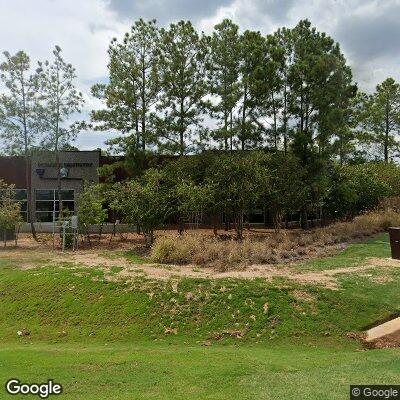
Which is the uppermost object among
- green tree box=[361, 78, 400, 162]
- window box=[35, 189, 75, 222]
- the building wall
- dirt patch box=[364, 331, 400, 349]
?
green tree box=[361, 78, 400, 162]

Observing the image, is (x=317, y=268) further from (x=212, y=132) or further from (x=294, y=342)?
(x=212, y=132)

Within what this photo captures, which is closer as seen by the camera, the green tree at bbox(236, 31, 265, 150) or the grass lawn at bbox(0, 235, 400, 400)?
the grass lawn at bbox(0, 235, 400, 400)

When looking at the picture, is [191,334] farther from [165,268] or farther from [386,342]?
[165,268]

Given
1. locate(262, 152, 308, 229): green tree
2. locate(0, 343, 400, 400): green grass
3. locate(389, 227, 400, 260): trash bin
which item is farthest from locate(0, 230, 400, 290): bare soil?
locate(262, 152, 308, 229): green tree

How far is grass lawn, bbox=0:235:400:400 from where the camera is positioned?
6484 mm

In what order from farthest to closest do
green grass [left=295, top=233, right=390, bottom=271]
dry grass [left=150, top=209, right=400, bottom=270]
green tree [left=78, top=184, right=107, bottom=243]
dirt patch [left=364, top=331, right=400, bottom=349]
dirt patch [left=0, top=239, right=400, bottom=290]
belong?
green tree [left=78, top=184, right=107, bottom=243] → dry grass [left=150, top=209, right=400, bottom=270] → green grass [left=295, top=233, right=390, bottom=271] → dirt patch [left=0, top=239, right=400, bottom=290] → dirt patch [left=364, top=331, right=400, bottom=349]

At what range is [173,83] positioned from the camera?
80.9 feet

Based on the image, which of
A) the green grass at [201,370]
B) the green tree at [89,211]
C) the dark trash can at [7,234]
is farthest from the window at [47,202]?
the green grass at [201,370]

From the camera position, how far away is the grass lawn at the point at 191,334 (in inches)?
255

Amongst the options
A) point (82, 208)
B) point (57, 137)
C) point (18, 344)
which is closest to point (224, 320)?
point (18, 344)

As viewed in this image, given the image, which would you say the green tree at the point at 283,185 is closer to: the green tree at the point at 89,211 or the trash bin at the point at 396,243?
the green tree at the point at 89,211

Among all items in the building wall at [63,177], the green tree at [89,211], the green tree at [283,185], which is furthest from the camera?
the building wall at [63,177]

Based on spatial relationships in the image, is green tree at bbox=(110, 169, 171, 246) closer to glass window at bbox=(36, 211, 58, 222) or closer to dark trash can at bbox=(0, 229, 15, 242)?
dark trash can at bbox=(0, 229, 15, 242)

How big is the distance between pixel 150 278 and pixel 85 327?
99.0 inches
